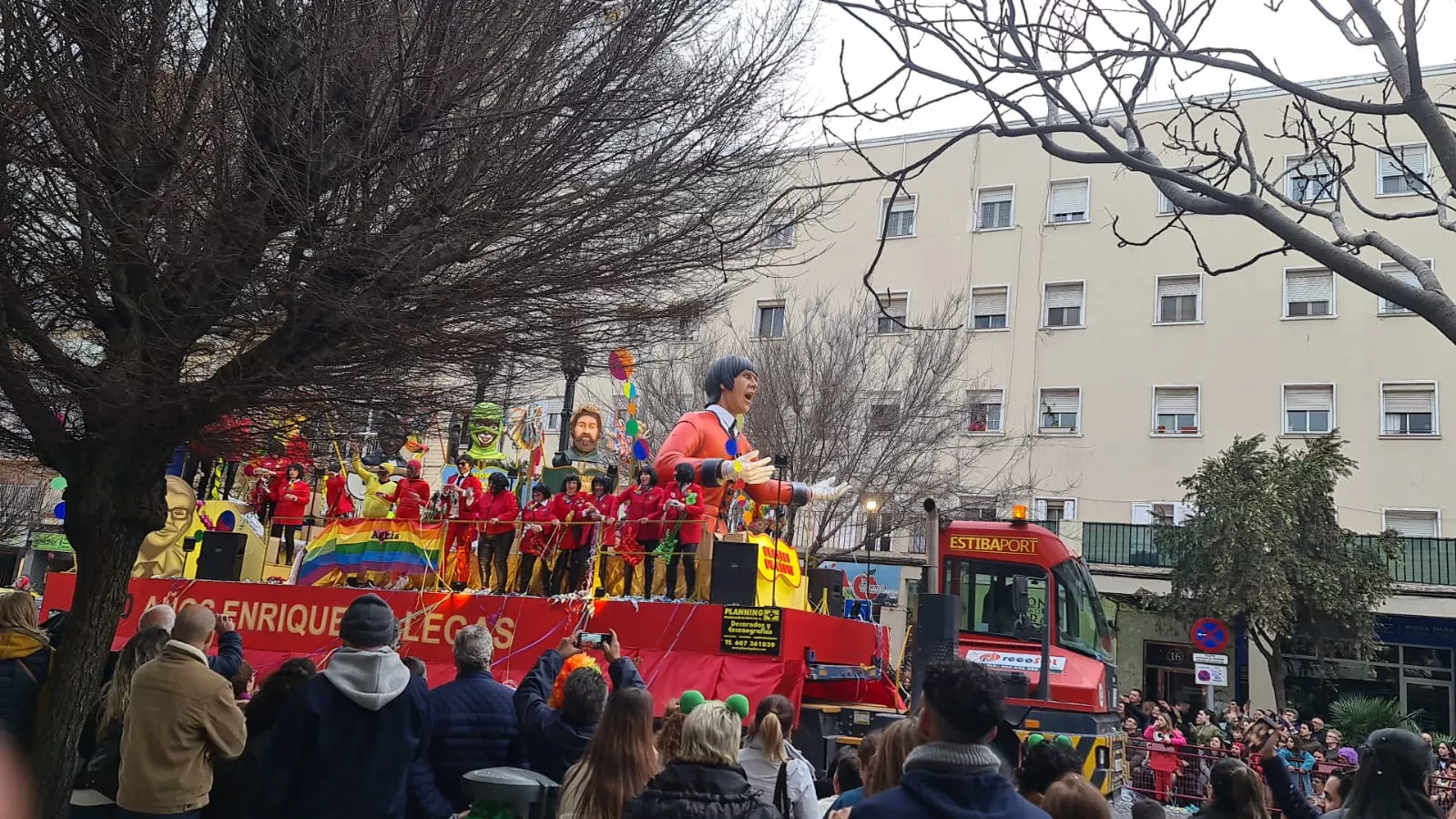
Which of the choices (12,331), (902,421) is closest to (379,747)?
(12,331)

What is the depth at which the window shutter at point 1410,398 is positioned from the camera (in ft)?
81.7

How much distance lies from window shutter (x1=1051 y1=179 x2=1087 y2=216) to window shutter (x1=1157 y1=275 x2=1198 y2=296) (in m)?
2.77

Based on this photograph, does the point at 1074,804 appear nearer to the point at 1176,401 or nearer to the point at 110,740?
the point at 110,740

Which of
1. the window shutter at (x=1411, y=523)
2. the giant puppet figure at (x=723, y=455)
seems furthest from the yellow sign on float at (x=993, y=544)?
the window shutter at (x=1411, y=523)

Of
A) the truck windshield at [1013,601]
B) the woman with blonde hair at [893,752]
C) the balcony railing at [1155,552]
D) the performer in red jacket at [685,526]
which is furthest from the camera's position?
the balcony railing at [1155,552]

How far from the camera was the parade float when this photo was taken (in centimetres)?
1061

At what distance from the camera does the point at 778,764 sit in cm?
569

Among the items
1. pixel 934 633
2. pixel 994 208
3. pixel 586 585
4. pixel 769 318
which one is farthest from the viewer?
pixel 994 208

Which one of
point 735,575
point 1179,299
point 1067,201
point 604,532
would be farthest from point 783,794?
point 1067,201

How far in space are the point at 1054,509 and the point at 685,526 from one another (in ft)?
60.1

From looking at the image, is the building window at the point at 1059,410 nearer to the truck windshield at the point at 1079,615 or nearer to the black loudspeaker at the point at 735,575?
the truck windshield at the point at 1079,615

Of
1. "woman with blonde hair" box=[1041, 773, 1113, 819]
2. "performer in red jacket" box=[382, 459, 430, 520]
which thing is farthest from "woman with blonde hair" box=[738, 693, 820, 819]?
"performer in red jacket" box=[382, 459, 430, 520]

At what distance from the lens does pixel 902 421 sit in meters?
23.3

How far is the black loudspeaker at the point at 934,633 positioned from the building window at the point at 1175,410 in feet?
66.2
